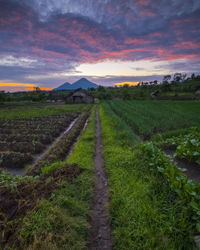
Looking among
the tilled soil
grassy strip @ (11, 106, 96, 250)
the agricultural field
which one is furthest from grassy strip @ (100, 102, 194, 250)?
the tilled soil

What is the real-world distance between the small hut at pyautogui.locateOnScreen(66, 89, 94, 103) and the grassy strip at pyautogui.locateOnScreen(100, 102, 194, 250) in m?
38.9

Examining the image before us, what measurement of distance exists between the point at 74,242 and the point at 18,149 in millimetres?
6311

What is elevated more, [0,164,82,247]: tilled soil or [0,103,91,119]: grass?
[0,103,91,119]: grass

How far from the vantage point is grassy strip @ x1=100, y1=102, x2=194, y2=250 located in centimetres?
217

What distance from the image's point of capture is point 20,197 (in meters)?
3.09

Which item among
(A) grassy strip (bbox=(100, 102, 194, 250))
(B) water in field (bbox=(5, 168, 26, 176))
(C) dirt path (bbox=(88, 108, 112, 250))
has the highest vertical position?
(A) grassy strip (bbox=(100, 102, 194, 250))

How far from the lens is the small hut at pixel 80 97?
135 ft

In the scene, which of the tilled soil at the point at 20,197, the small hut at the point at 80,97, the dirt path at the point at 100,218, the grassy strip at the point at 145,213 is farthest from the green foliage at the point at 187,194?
the small hut at the point at 80,97

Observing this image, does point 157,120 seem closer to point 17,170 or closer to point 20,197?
point 17,170

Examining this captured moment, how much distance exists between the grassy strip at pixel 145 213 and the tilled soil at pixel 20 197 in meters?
1.59

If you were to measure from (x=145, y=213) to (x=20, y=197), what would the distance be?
9.46 ft

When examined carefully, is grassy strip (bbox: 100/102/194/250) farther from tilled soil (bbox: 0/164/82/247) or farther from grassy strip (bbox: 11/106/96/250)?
tilled soil (bbox: 0/164/82/247)

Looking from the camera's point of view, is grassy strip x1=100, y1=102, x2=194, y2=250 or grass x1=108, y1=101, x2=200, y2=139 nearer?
grassy strip x1=100, y1=102, x2=194, y2=250

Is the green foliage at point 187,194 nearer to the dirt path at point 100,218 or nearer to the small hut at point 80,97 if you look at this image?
the dirt path at point 100,218
